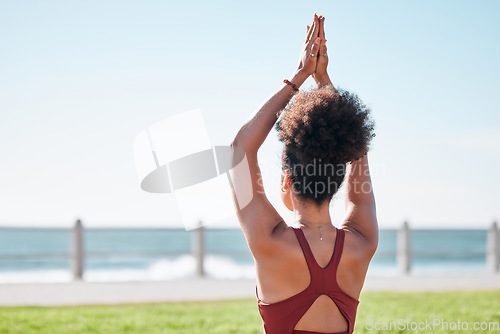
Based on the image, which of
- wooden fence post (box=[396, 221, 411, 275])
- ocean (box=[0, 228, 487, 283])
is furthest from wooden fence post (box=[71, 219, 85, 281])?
ocean (box=[0, 228, 487, 283])

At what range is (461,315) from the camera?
21.9ft

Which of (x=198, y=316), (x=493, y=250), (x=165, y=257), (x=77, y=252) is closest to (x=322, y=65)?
(x=198, y=316)

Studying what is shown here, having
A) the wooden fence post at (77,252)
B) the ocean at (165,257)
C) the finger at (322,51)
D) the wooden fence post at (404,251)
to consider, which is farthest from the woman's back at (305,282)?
the ocean at (165,257)

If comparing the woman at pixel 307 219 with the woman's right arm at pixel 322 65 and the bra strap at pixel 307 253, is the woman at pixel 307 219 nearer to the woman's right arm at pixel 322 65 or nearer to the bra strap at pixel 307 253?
the bra strap at pixel 307 253

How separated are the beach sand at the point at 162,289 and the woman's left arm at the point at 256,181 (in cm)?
716

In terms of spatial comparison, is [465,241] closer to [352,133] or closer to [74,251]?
[74,251]

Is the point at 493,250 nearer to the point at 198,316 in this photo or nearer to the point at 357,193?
the point at 198,316

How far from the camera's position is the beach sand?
349 inches

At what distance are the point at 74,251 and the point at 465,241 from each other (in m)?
60.8

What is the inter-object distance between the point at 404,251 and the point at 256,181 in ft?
43.4

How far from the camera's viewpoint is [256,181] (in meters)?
1.94

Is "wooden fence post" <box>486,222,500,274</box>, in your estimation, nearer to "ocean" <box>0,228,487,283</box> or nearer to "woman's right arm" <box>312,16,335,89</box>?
"woman's right arm" <box>312,16,335,89</box>

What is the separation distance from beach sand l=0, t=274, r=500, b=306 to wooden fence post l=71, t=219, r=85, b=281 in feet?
4.31

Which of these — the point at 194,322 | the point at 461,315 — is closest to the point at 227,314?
the point at 194,322
